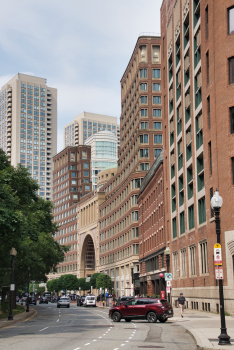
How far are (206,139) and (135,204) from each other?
5968cm

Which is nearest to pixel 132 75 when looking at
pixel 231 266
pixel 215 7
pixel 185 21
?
pixel 185 21

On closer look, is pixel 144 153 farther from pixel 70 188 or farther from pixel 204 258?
pixel 70 188

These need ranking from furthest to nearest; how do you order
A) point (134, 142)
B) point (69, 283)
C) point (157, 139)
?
point (69, 283) < point (134, 142) < point (157, 139)

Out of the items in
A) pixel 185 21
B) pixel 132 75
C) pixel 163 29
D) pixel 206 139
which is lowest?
pixel 206 139

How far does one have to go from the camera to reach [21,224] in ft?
101

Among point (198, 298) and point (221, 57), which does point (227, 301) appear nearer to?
point (198, 298)

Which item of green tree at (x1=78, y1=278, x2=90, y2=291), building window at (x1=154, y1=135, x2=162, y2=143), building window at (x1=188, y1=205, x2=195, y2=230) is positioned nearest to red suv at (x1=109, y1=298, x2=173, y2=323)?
building window at (x1=188, y1=205, x2=195, y2=230)

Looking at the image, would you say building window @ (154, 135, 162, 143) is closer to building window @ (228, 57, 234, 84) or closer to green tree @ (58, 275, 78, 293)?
building window @ (228, 57, 234, 84)

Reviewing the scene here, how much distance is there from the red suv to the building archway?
126 m

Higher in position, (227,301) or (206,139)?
(206,139)

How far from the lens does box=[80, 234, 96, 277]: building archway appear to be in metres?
163

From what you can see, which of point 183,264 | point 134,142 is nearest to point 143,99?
point 134,142

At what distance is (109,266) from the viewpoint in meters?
130

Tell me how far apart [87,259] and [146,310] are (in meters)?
132
